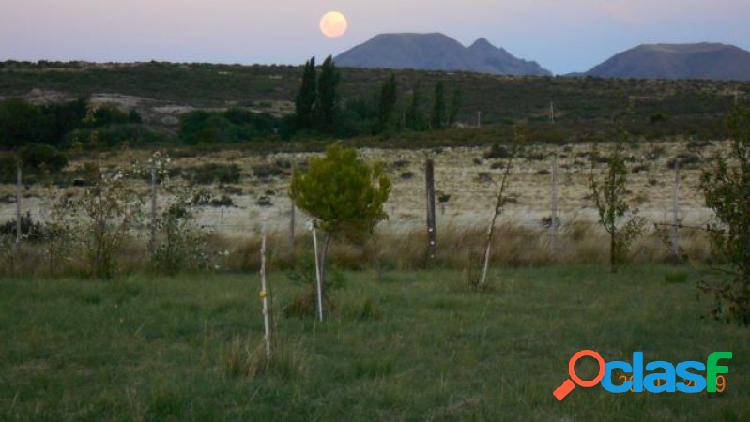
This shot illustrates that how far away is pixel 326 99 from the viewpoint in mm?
53656

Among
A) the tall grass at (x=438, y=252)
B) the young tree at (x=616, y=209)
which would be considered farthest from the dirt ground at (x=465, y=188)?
the young tree at (x=616, y=209)

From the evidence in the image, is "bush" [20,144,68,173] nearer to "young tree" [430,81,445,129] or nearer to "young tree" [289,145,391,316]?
"young tree" [289,145,391,316]

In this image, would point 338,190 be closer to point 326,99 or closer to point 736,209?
point 736,209

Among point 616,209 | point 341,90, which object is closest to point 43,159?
point 616,209

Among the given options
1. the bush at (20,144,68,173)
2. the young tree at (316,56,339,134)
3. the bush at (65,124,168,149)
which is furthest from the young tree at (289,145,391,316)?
the young tree at (316,56,339,134)

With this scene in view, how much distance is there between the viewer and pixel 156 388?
6531mm

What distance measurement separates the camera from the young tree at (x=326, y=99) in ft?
175

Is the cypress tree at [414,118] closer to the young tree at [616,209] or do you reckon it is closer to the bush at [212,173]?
the bush at [212,173]

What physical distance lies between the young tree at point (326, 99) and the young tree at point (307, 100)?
0.49 m

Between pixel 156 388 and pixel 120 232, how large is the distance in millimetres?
7644

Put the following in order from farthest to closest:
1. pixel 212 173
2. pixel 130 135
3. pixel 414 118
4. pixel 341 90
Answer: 1. pixel 341 90
2. pixel 414 118
3. pixel 130 135
4. pixel 212 173

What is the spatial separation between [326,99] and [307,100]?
4.27ft

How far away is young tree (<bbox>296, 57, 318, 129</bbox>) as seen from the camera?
177 feet

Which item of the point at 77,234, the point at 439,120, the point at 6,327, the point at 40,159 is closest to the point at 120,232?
the point at 77,234
